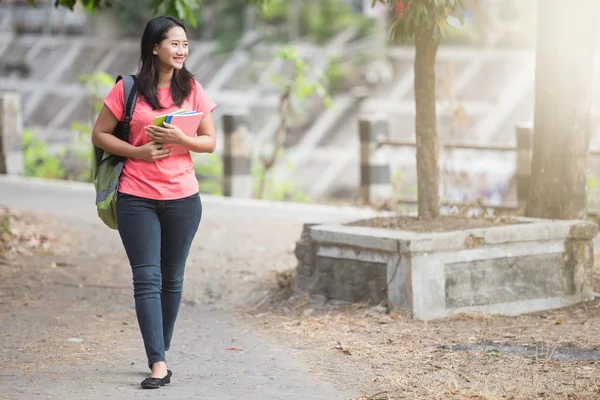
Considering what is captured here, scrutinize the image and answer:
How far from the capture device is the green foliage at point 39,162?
18031mm

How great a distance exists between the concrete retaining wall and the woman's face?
2.29 metres

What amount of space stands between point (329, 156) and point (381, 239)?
15936 mm

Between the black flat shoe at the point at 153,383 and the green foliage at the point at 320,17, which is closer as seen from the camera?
the black flat shoe at the point at 153,383

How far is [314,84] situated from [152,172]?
32.3ft

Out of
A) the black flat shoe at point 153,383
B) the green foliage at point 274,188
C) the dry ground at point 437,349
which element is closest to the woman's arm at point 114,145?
the black flat shoe at point 153,383

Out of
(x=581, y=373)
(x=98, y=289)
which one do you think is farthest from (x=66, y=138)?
(x=581, y=373)

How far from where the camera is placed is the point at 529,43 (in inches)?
971

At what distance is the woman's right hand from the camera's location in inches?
225

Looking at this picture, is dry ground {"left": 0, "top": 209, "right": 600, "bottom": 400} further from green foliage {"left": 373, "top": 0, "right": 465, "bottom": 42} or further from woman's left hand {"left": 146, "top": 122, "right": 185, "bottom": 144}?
green foliage {"left": 373, "top": 0, "right": 465, "bottom": 42}

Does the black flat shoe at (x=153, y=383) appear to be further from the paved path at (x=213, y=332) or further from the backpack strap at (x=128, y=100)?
the backpack strap at (x=128, y=100)

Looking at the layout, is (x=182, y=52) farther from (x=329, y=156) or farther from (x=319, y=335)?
(x=329, y=156)

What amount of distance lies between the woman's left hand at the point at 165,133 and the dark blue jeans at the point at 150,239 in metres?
0.33

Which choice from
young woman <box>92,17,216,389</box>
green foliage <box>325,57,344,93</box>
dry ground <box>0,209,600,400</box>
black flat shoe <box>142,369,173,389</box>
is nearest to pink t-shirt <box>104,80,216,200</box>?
young woman <box>92,17,216,389</box>

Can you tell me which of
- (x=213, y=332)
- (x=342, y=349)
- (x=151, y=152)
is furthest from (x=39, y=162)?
(x=151, y=152)
